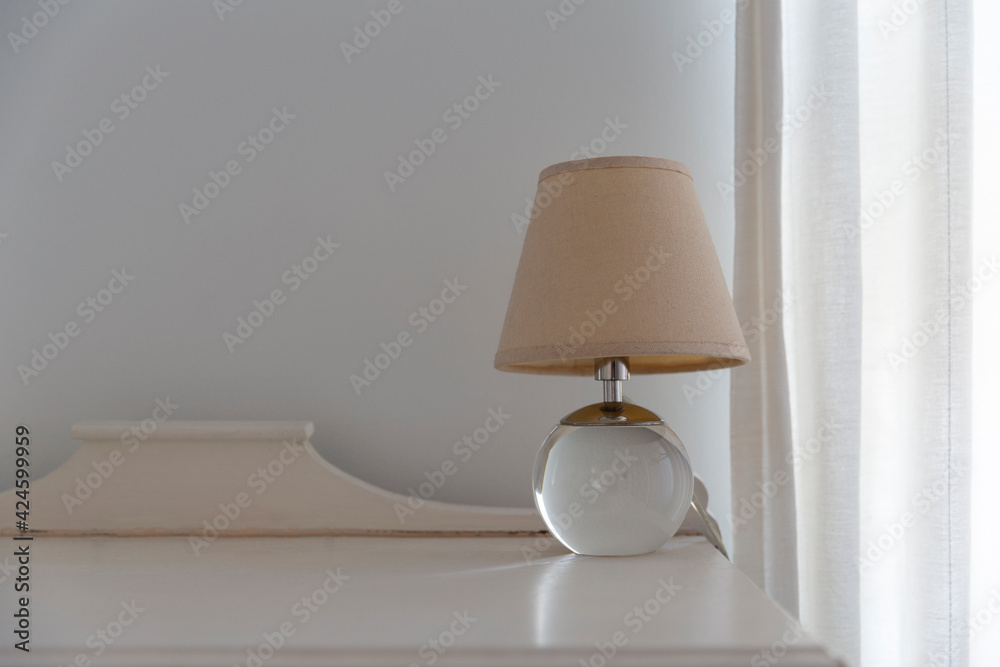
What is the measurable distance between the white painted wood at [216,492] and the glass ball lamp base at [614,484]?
0.20 meters

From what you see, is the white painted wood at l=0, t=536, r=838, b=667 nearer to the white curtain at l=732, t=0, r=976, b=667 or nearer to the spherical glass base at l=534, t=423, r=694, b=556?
the spherical glass base at l=534, t=423, r=694, b=556

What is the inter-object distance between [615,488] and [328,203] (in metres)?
0.66

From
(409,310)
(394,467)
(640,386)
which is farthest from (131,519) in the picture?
(640,386)

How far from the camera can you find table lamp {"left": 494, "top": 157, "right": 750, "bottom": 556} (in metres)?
0.73

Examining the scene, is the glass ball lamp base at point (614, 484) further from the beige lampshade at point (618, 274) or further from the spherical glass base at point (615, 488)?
Answer: the beige lampshade at point (618, 274)

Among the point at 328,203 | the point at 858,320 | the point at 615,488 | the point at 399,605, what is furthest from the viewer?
the point at 328,203

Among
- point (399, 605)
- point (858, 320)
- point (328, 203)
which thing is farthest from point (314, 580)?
point (858, 320)

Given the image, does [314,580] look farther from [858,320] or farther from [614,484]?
[858,320]

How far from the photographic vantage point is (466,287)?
1.13 m

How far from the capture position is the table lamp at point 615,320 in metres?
0.73

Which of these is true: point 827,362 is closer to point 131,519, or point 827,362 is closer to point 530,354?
point 530,354

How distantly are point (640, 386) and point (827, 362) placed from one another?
27cm

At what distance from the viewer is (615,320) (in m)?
0.72

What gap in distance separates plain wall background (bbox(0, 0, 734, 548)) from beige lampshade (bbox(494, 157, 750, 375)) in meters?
0.34
